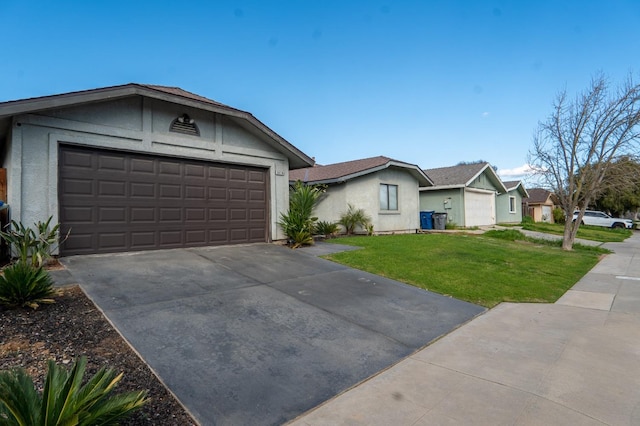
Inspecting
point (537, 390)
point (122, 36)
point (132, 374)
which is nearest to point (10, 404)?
point (132, 374)

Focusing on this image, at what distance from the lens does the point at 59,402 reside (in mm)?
1947

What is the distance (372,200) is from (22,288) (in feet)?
41.8

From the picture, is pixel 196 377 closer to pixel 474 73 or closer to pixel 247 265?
pixel 247 265

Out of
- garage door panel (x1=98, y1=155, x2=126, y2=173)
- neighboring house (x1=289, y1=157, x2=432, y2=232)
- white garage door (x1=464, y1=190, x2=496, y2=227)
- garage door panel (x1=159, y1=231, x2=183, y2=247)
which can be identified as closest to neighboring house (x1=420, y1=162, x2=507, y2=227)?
white garage door (x1=464, y1=190, x2=496, y2=227)

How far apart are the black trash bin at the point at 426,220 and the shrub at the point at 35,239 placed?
57.1 ft

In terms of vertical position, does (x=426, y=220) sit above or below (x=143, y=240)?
above

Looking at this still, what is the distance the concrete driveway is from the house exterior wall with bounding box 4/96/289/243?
1.63 meters

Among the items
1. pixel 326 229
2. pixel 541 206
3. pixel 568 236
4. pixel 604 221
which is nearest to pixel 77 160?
pixel 326 229

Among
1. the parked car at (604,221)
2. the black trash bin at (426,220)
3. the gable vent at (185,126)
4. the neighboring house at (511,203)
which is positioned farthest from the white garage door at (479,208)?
the gable vent at (185,126)

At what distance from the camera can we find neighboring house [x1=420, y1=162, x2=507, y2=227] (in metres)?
21.4

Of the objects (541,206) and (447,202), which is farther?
(541,206)

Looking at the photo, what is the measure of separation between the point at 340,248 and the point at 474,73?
929 centimetres

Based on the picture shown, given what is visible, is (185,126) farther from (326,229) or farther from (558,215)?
(558,215)

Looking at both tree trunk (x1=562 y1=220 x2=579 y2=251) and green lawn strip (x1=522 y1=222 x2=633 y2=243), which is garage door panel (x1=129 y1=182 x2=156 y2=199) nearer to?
tree trunk (x1=562 y1=220 x2=579 y2=251)
